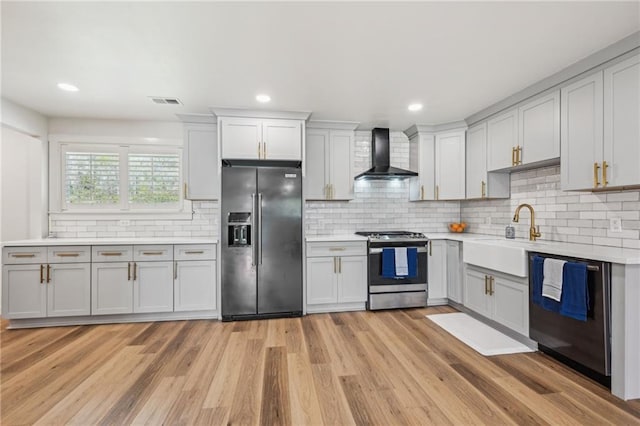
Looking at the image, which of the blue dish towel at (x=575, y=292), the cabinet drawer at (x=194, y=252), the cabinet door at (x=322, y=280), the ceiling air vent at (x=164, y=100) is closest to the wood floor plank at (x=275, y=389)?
the cabinet door at (x=322, y=280)

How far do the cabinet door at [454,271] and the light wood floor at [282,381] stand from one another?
2.80 ft

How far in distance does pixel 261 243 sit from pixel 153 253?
4.16 feet

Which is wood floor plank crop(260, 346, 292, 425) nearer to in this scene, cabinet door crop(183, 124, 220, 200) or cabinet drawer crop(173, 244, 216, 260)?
cabinet drawer crop(173, 244, 216, 260)

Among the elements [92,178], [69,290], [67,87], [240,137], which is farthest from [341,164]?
[69,290]

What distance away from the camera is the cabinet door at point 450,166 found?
4102 mm

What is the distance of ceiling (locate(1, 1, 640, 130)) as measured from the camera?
1.83m

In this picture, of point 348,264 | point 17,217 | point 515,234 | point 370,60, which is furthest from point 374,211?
point 17,217

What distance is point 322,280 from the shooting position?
3.70 m

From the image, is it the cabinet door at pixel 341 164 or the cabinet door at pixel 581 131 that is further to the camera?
the cabinet door at pixel 341 164

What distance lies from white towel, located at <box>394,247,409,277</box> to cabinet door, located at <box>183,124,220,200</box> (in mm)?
2461

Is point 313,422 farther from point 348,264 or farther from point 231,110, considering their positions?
point 231,110

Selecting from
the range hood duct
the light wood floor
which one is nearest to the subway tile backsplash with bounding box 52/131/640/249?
the range hood duct

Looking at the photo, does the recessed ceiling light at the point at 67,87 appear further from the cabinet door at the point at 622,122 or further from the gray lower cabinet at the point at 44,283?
the cabinet door at the point at 622,122

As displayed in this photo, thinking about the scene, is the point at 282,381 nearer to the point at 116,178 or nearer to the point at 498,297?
the point at 498,297
